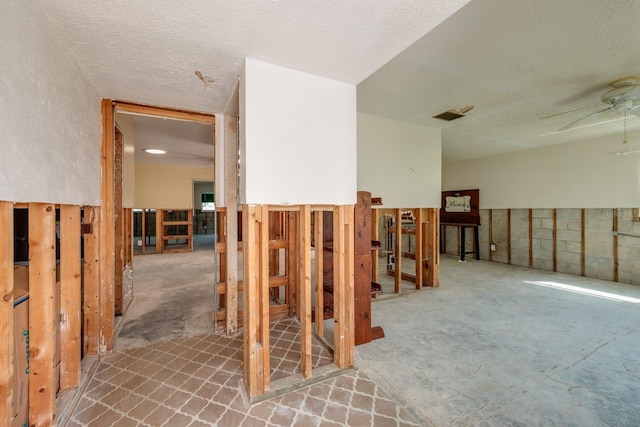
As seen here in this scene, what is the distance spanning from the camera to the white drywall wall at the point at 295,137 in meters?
1.74

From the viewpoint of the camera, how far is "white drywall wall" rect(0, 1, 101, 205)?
42.1 inches

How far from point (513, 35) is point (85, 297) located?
13.2ft

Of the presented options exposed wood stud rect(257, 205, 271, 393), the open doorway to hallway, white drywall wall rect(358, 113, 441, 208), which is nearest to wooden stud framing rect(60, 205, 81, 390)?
the open doorway to hallway

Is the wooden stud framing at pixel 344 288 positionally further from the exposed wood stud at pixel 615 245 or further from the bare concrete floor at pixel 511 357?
the exposed wood stud at pixel 615 245

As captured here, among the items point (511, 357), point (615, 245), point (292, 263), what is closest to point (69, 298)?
point (292, 263)

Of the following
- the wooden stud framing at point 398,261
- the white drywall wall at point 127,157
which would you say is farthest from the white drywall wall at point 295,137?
the white drywall wall at point 127,157

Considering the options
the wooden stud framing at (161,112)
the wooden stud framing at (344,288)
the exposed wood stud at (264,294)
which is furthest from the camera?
the wooden stud framing at (161,112)

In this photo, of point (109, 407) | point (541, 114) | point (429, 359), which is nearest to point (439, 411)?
point (429, 359)

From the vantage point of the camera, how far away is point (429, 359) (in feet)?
7.32

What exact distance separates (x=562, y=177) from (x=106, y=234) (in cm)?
756

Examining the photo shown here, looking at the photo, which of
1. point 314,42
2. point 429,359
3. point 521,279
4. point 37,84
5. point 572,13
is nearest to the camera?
point 37,84

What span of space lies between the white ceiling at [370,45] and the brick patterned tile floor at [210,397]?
7.42ft

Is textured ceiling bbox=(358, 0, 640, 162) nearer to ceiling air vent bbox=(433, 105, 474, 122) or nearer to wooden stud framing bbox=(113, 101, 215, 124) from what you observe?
ceiling air vent bbox=(433, 105, 474, 122)

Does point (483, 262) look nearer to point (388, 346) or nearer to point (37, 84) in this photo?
point (388, 346)
